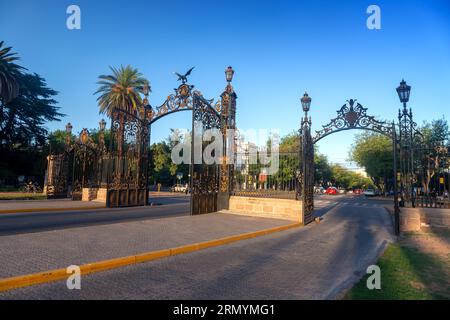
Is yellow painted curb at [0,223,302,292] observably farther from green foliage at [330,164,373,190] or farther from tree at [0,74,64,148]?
green foliage at [330,164,373,190]

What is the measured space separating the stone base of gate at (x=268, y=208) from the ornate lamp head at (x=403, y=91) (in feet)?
21.1

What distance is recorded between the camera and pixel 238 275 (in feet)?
17.2

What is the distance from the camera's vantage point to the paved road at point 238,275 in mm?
4242

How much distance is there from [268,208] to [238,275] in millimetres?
8887

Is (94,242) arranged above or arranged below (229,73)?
below

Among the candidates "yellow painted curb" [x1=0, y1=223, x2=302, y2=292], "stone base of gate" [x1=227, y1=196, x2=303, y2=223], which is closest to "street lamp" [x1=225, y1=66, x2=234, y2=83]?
"stone base of gate" [x1=227, y1=196, x2=303, y2=223]

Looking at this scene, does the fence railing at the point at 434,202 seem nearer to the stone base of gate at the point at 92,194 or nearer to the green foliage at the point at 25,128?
the stone base of gate at the point at 92,194

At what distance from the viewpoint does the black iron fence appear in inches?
531

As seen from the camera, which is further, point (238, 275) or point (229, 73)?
point (229, 73)

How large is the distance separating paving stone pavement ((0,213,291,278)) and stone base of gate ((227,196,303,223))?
2.97 meters

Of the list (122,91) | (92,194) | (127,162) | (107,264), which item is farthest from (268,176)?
(122,91)

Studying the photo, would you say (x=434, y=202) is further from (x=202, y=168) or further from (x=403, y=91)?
(x=202, y=168)
